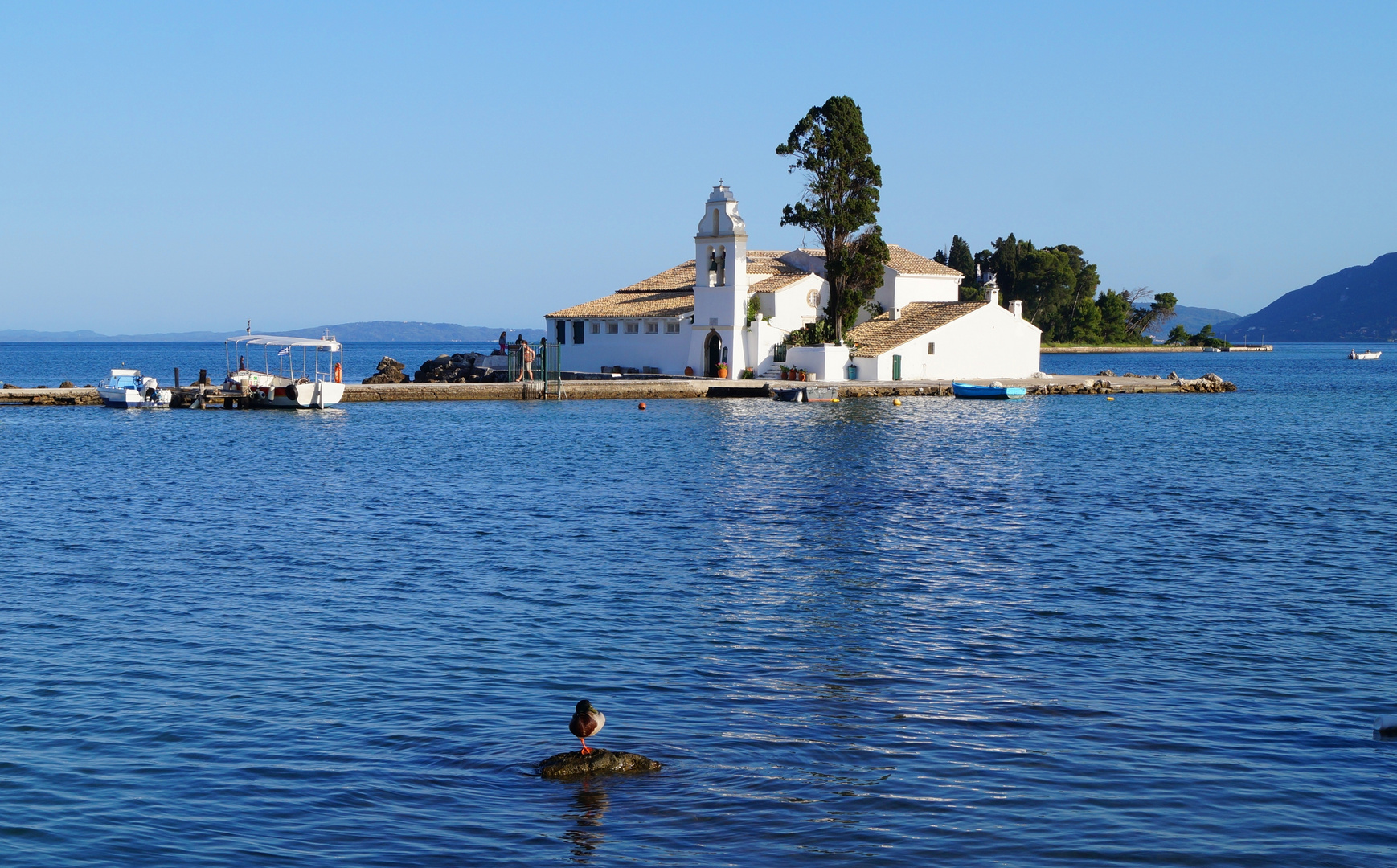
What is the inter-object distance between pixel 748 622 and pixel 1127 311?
177286mm

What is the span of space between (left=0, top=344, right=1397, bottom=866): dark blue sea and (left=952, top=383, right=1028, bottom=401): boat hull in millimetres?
32540

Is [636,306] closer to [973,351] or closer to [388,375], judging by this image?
[388,375]

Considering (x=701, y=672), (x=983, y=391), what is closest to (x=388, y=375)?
(x=983, y=391)

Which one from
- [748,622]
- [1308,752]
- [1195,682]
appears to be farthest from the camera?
[748,622]

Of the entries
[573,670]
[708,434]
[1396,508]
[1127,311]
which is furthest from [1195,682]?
[1127,311]

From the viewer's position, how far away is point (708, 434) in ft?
154

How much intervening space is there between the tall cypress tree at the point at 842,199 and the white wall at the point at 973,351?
13.8 ft

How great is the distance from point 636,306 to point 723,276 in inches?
318

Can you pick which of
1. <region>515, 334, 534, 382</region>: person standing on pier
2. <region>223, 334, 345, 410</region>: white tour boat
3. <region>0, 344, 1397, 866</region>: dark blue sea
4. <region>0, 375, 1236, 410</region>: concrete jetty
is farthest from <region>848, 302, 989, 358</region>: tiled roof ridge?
<region>0, 344, 1397, 866</region>: dark blue sea

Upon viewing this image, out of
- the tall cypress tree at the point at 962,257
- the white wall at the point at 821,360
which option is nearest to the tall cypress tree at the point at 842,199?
the white wall at the point at 821,360

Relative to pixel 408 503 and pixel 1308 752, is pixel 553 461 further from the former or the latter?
pixel 1308 752

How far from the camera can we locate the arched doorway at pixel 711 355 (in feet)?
227

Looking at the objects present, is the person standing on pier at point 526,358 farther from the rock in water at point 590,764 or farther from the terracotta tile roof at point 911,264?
the rock in water at point 590,764

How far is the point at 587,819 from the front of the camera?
32.9 feet
